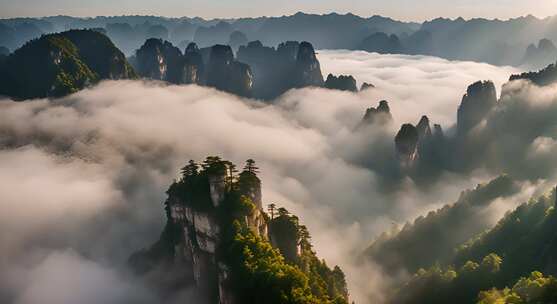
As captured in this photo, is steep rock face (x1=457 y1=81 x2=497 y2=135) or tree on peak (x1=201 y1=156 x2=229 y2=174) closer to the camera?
tree on peak (x1=201 y1=156 x2=229 y2=174)

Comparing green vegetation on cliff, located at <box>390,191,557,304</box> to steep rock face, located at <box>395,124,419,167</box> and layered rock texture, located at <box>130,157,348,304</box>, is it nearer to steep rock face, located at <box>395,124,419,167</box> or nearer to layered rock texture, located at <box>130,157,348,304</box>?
layered rock texture, located at <box>130,157,348,304</box>

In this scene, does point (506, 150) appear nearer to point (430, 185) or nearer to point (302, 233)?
point (430, 185)

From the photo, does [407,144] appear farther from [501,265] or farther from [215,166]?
[215,166]

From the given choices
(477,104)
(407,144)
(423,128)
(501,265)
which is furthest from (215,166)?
(477,104)

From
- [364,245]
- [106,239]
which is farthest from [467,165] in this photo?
[106,239]

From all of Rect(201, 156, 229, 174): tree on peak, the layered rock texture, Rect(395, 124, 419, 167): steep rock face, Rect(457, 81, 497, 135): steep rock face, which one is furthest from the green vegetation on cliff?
Rect(457, 81, 497, 135): steep rock face

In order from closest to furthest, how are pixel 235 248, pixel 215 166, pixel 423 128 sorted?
pixel 235 248 < pixel 215 166 < pixel 423 128

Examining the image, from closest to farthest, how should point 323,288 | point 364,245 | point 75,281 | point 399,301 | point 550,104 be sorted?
point 323,288
point 399,301
point 75,281
point 364,245
point 550,104
